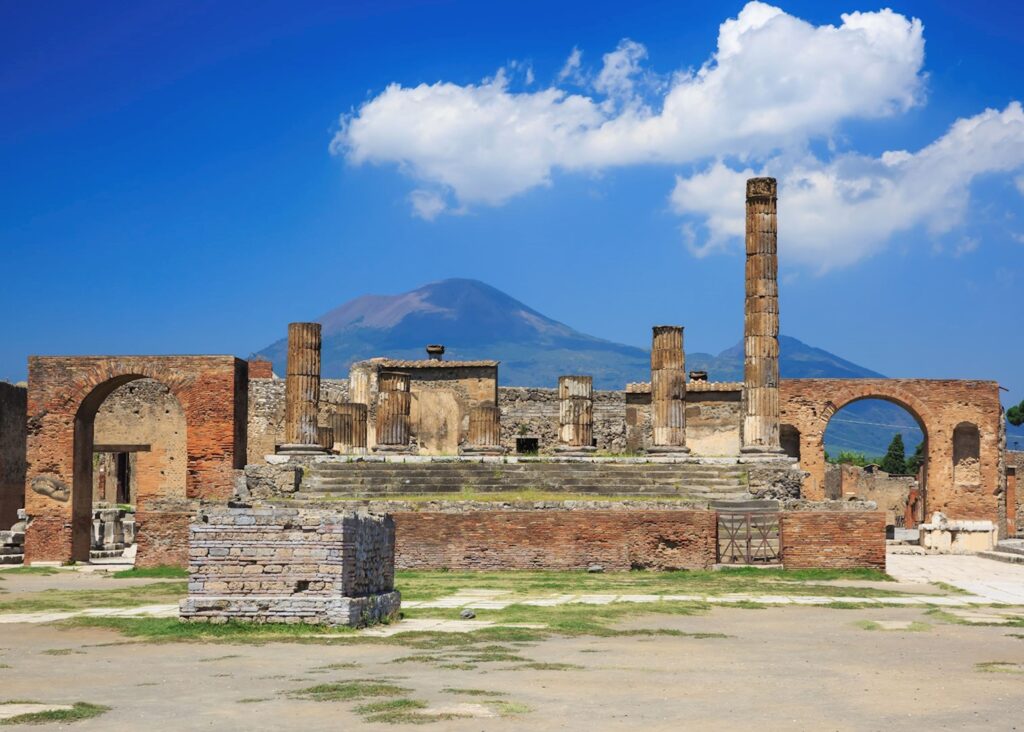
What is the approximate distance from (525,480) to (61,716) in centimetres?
1870

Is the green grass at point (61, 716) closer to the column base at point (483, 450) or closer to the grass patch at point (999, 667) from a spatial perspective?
the grass patch at point (999, 667)

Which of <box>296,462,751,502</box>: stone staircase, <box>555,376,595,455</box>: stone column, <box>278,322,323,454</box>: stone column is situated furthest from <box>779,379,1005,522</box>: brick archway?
<box>278,322,323,454</box>: stone column

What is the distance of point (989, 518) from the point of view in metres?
41.0

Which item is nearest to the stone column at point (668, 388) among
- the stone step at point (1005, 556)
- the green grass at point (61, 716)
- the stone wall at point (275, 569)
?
the stone step at point (1005, 556)

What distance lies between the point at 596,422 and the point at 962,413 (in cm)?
1176

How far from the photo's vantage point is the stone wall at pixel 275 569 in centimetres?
1362

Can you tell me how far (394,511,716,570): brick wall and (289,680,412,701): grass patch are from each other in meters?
12.9

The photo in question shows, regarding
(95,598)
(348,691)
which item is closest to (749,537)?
(95,598)

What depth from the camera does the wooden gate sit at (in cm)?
2311

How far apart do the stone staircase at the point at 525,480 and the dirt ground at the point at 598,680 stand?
11819mm

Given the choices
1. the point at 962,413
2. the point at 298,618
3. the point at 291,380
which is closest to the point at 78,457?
the point at 291,380

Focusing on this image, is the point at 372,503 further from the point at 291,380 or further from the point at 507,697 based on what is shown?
the point at 507,697

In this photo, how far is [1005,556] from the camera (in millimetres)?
29016

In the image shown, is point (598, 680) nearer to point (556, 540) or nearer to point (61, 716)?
point (61, 716)
